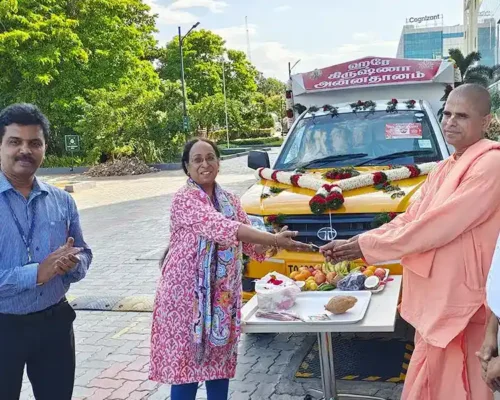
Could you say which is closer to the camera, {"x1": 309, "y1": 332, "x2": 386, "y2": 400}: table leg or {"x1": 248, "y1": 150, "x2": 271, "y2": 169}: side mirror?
{"x1": 309, "y1": 332, "x2": 386, "y2": 400}: table leg

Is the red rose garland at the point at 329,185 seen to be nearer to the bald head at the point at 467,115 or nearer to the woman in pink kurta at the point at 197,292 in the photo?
the woman in pink kurta at the point at 197,292

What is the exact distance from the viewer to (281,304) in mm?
3100

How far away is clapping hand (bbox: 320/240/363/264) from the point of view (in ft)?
10.2

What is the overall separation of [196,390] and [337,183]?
216 cm

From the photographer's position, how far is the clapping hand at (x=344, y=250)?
3.12 m

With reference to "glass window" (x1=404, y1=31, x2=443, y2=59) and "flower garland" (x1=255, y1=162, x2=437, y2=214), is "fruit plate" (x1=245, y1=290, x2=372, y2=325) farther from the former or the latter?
"glass window" (x1=404, y1=31, x2=443, y2=59)

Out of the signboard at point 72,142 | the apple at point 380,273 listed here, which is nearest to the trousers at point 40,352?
the apple at point 380,273

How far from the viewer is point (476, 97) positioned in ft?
9.02

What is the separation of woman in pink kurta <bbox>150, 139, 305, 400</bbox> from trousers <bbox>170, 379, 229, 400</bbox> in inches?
0.5

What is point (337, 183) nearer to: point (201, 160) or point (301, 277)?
point (301, 277)

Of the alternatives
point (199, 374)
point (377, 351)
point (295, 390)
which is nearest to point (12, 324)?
point (199, 374)

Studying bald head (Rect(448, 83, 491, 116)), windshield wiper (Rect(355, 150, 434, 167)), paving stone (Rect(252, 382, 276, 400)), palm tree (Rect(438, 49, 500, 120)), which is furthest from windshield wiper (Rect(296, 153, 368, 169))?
palm tree (Rect(438, 49, 500, 120))

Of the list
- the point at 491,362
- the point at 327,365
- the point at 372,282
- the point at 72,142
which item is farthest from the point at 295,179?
the point at 72,142

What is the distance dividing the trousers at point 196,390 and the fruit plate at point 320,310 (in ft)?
1.77
